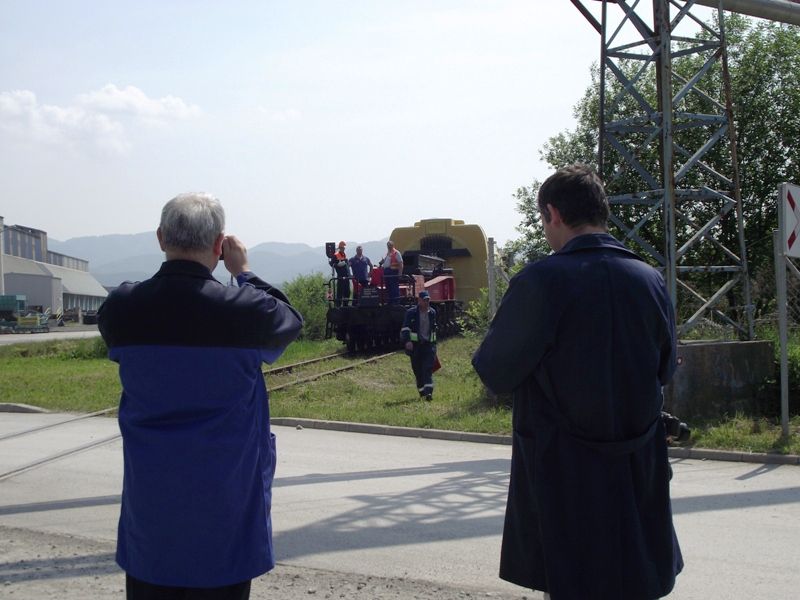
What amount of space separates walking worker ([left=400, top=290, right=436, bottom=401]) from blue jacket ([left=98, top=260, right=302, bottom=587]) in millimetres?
11213

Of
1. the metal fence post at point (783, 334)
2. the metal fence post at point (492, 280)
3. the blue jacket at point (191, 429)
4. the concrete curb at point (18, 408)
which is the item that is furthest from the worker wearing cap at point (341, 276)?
the blue jacket at point (191, 429)

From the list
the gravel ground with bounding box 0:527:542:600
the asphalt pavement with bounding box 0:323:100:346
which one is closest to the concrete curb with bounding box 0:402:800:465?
the gravel ground with bounding box 0:527:542:600

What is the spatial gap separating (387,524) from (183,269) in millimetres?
4085

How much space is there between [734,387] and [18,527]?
27.1 ft

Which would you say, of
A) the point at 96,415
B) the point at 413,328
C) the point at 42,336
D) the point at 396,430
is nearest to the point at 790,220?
the point at 396,430

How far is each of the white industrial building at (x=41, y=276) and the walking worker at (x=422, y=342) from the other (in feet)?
204

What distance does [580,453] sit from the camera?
2633 mm

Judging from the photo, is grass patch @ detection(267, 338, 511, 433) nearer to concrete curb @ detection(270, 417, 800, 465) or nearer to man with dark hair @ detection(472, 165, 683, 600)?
concrete curb @ detection(270, 417, 800, 465)

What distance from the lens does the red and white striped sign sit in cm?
965

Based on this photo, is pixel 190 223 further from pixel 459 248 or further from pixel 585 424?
pixel 459 248

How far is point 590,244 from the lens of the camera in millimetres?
2811

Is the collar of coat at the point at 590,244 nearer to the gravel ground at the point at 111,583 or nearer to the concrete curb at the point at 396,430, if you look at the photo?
the gravel ground at the point at 111,583

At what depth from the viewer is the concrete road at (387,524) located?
5.19 meters

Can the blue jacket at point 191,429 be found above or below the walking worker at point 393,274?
below
